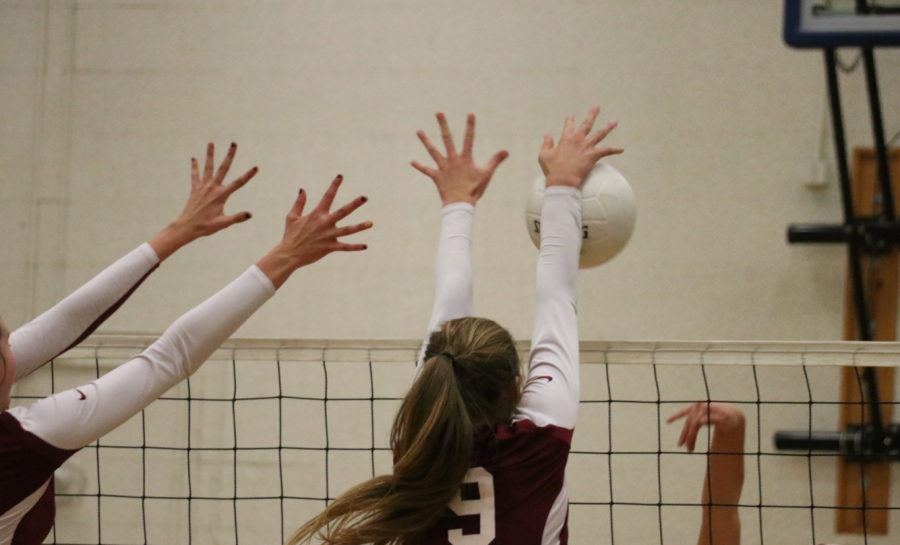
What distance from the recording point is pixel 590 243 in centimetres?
211

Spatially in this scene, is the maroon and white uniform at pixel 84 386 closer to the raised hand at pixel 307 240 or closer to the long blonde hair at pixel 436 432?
the raised hand at pixel 307 240

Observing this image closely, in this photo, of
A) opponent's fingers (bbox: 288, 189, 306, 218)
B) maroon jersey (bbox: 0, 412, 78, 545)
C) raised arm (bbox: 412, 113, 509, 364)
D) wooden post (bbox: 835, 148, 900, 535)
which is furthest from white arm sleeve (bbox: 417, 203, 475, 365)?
wooden post (bbox: 835, 148, 900, 535)

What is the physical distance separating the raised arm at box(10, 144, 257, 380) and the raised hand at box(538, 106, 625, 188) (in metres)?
0.63

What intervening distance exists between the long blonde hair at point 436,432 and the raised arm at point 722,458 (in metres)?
0.56

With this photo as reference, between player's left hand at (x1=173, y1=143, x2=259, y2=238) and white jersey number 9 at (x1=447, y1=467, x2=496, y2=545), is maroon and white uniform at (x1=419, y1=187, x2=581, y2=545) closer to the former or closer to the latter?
white jersey number 9 at (x1=447, y1=467, x2=496, y2=545)

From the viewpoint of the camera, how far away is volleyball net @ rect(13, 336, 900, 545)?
14.3 feet

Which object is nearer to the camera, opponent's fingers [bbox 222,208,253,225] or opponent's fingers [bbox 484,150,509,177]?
opponent's fingers [bbox 222,208,253,225]

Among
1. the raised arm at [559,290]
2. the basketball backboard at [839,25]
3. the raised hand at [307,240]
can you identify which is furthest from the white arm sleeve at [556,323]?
the basketball backboard at [839,25]

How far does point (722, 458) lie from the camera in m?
2.33

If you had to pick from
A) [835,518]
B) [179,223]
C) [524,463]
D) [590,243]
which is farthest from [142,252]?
[835,518]

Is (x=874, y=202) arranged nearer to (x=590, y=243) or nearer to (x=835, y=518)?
(x=835, y=518)

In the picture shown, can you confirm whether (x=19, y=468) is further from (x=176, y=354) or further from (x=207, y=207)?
(x=207, y=207)

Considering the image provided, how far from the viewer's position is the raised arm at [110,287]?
67.2 inches

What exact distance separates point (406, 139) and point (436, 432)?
3.47 m
